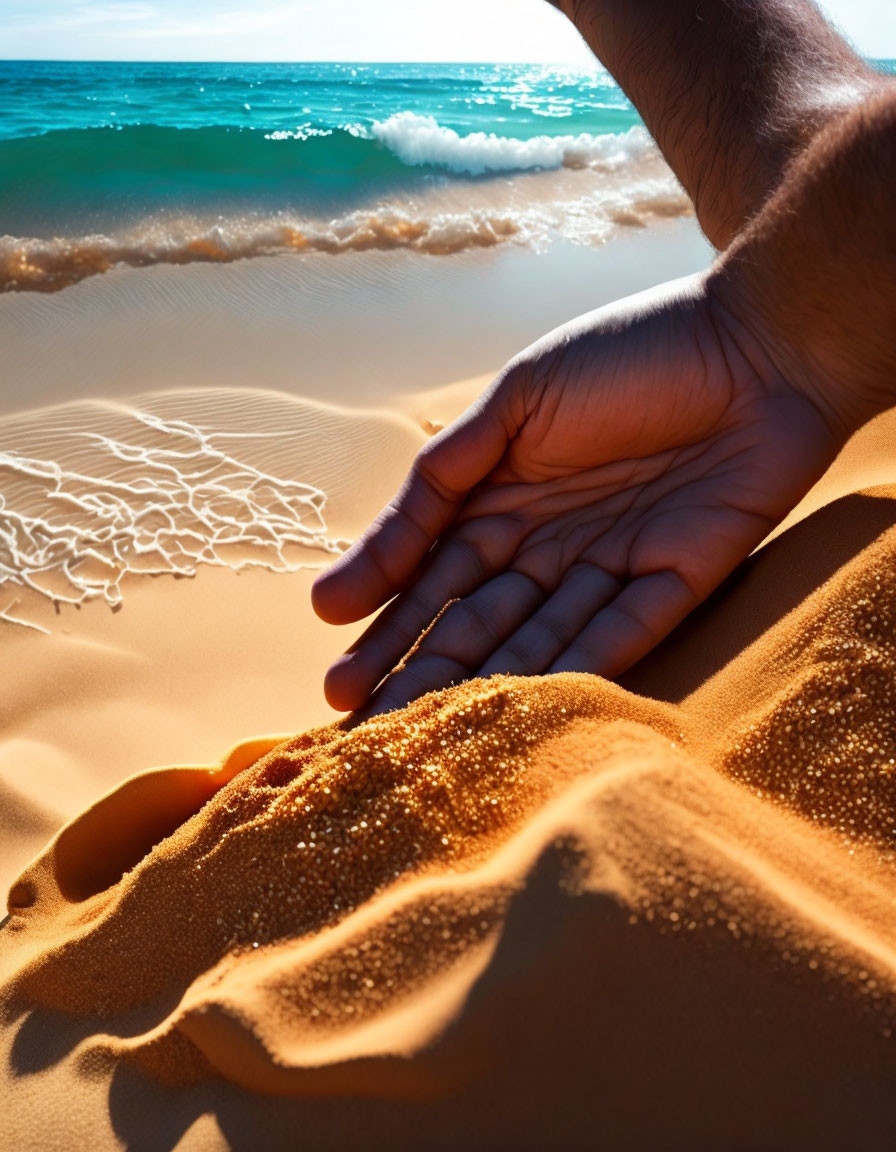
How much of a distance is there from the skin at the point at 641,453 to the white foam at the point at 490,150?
6563 mm

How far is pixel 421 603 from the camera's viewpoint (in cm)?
172

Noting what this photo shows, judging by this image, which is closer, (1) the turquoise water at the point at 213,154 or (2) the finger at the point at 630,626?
(2) the finger at the point at 630,626

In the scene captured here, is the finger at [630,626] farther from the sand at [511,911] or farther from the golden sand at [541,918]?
the golden sand at [541,918]

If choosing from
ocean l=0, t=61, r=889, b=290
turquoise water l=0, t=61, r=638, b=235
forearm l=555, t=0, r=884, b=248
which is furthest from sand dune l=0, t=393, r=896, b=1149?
turquoise water l=0, t=61, r=638, b=235

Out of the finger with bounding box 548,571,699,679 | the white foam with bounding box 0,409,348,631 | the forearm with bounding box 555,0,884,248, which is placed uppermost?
the forearm with bounding box 555,0,884,248

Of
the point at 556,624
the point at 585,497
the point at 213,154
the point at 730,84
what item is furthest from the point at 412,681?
the point at 213,154

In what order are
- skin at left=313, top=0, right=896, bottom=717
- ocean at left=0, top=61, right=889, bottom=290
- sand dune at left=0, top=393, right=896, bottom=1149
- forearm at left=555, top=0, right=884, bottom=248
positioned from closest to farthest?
sand dune at left=0, top=393, right=896, bottom=1149, skin at left=313, top=0, right=896, bottom=717, forearm at left=555, top=0, right=884, bottom=248, ocean at left=0, top=61, right=889, bottom=290

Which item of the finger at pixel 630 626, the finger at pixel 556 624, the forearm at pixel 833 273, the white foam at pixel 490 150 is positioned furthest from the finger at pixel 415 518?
the white foam at pixel 490 150

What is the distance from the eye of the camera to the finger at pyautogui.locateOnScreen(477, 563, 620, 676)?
1.55 metres

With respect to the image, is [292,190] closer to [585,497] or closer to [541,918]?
[585,497]

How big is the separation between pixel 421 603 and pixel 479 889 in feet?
2.76

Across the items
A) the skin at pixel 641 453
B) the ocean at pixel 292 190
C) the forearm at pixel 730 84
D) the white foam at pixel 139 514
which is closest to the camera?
the skin at pixel 641 453

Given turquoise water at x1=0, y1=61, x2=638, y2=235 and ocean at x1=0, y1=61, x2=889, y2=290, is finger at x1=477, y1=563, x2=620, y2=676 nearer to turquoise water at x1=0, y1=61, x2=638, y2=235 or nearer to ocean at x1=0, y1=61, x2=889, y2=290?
ocean at x1=0, y1=61, x2=889, y2=290

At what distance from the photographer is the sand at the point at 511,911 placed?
33.0 inches
